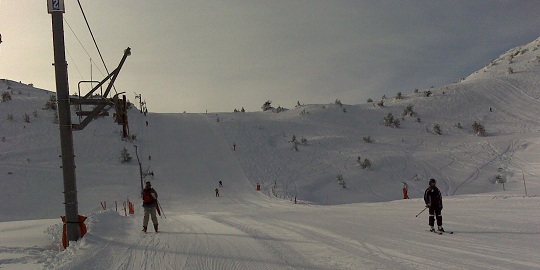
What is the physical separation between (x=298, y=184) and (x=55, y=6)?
2283 centimetres

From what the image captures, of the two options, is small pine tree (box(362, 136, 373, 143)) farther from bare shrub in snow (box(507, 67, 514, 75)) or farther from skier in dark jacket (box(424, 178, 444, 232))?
skier in dark jacket (box(424, 178, 444, 232))

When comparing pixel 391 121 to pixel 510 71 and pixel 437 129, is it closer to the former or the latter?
pixel 437 129

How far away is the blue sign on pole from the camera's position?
11.8m

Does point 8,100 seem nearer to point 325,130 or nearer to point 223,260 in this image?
point 325,130

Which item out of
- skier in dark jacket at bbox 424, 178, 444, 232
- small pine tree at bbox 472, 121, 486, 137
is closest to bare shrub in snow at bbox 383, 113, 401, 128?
small pine tree at bbox 472, 121, 486, 137

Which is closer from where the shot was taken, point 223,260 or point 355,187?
Answer: point 223,260

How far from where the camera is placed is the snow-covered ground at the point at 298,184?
10250 millimetres

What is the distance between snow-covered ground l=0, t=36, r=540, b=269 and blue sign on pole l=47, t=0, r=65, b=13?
Result: 6.12 meters

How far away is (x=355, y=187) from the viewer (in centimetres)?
3108

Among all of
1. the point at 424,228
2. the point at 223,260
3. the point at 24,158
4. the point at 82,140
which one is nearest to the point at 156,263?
the point at 223,260

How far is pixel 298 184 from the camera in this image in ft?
106

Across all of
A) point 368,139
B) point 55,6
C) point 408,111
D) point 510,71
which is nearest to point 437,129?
point 368,139

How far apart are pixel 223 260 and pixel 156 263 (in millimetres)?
1405

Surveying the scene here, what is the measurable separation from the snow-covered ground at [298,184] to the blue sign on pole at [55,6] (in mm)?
6125
